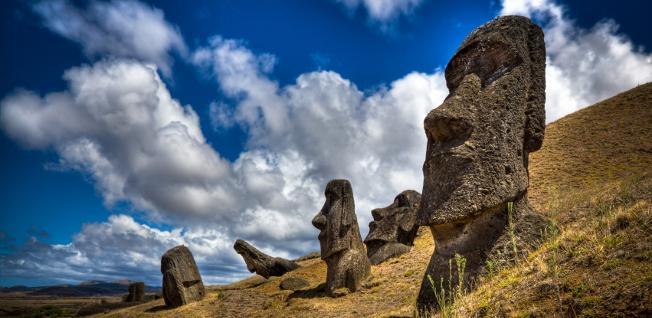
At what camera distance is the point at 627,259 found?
4.13m

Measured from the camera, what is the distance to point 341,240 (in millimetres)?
16047

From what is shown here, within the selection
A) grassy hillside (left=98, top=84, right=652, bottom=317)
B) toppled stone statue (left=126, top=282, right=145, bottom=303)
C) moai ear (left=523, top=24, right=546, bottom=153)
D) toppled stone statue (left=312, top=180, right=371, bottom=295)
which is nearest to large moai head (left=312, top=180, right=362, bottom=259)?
toppled stone statue (left=312, top=180, right=371, bottom=295)

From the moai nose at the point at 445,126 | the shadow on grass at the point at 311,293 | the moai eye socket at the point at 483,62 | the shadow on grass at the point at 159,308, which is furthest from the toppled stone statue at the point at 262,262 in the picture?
the moai nose at the point at 445,126

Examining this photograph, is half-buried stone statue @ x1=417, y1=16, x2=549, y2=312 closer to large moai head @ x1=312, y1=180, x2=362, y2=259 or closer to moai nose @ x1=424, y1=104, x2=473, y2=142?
moai nose @ x1=424, y1=104, x2=473, y2=142

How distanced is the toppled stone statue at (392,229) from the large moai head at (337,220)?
521cm

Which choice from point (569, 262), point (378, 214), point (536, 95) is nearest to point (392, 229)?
point (378, 214)

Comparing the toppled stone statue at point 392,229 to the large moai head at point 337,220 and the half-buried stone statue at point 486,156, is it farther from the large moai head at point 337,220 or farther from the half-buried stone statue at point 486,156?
the half-buried stone statue at point 486,156

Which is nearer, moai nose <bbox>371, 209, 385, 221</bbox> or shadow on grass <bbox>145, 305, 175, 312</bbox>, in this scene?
shadow on grass <bbox>145, 305, 175, 312</bbox>

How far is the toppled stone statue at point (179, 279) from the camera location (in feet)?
66.1

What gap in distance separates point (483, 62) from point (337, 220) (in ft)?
32.5

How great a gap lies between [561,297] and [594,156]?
2947cm

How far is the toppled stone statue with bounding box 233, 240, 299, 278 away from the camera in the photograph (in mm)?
23719

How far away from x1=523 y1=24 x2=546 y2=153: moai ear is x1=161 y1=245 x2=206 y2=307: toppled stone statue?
59.6ft

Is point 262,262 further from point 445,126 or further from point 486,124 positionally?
point 486,124
